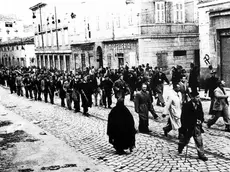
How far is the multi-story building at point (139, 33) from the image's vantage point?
26312 mm

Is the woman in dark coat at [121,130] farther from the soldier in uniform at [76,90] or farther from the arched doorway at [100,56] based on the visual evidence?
the arched doorway at [100,56]

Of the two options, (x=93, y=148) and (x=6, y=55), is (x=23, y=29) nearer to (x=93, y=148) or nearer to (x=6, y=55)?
(x=6, y=55)

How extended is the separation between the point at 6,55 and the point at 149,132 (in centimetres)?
6316

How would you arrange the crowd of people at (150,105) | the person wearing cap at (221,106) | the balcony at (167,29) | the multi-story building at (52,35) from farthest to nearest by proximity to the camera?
the multi-story building at (52,35) → the balcony at (167,29) → the person wearing cap at (221,106) → the crowd of people at (150,105)

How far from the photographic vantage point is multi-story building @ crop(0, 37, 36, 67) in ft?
194

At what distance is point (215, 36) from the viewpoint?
20.0m

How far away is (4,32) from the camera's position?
86.6 meters

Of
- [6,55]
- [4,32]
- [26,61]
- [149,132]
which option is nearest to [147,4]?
[149,132]

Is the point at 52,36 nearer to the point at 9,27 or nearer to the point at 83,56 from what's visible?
the point at 83,56

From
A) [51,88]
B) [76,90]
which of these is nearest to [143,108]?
[76,90]

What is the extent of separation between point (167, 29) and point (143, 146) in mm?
18745

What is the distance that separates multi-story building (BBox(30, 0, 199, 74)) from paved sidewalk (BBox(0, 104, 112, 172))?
50.5 feet

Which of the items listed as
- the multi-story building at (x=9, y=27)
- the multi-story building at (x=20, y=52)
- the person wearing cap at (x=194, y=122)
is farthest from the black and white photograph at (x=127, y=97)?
the multi-story building at (x=9, y=27)

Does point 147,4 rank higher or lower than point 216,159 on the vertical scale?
higher
